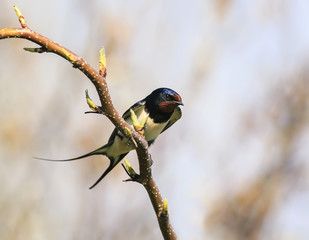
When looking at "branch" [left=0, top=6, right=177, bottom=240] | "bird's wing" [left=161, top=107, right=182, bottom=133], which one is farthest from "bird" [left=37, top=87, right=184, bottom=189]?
"branch" [left=0, top=6, right=177, bottom=240]

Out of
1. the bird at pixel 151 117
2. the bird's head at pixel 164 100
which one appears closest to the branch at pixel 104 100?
the bird at pixel 151 117

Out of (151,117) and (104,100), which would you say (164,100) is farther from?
(104,100)

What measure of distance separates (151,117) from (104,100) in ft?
7.60

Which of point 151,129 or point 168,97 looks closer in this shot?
point 151,129

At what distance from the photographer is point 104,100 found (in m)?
1.97

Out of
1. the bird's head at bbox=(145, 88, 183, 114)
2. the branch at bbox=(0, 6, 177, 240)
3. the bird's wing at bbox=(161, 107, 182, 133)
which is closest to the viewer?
the branch at bbox=(0, 6, 177, 240)

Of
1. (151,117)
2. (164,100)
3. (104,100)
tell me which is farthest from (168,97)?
(104,100)

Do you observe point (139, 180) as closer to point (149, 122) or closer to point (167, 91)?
point (149, 122)

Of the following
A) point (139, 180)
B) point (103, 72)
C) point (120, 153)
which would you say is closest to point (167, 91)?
point (120, 153)

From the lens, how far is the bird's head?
171 inches

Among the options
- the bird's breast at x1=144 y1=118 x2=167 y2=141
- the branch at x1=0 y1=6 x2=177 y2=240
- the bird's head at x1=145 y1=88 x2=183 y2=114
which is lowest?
the branch at x1=0 y1=6 x2=177 y2=240

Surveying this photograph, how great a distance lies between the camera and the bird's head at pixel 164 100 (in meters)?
4.35

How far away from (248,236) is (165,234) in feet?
4.28

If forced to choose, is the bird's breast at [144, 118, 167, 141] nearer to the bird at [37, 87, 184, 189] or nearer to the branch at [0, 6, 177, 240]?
the bird at [37, 87, 184, 189]
